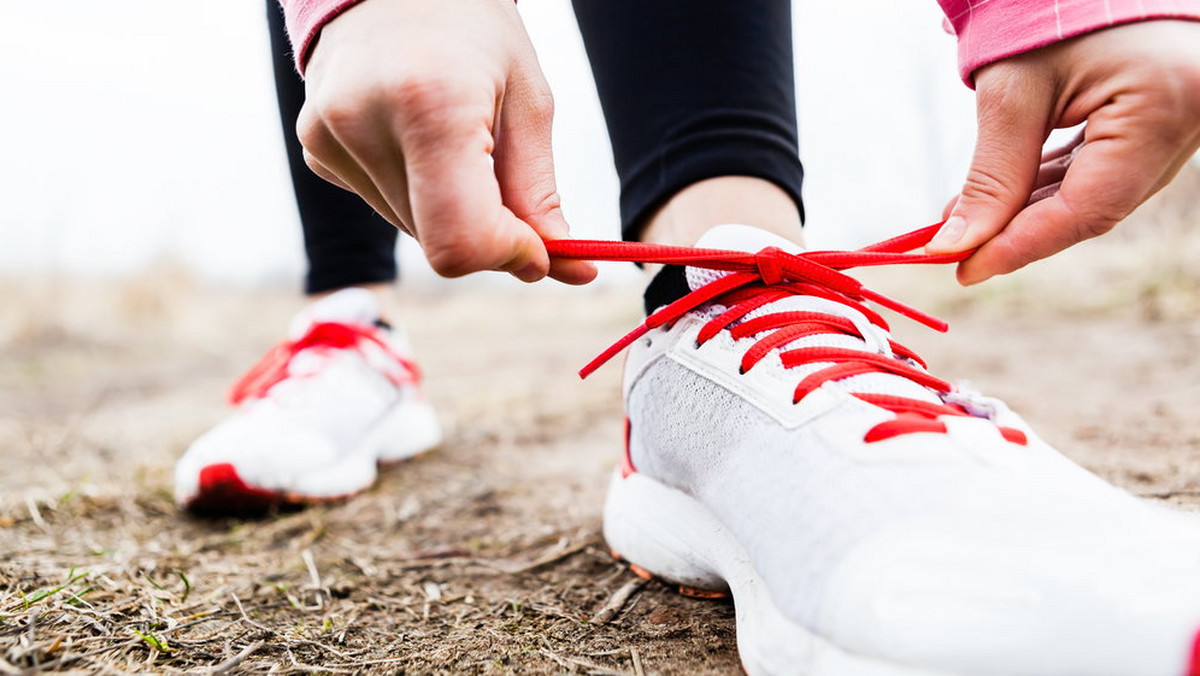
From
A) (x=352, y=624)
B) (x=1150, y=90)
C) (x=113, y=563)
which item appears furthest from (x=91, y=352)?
(x=1150, y=90)

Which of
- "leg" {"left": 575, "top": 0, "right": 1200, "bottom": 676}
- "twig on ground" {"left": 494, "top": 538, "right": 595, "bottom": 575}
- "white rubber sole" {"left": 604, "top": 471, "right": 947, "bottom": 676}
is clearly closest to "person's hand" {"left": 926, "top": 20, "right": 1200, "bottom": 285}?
"leg" {"left": 575, "top": 0, "right": 1200, "bottom": 676}

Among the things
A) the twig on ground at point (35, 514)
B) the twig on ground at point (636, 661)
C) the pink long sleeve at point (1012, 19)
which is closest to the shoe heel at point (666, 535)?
the twig on ground at point (636, 661)

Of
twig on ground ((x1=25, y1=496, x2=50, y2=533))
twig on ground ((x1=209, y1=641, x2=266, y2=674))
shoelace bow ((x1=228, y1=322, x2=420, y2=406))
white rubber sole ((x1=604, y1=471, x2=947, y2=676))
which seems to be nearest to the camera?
white rubber sole ((x1=604, y1=471, x2=947, y2=676))

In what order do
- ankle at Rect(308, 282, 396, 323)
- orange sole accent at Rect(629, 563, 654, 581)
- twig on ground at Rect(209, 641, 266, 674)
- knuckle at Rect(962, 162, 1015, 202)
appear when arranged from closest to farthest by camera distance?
1. twig on ground at Rect(209, 641, 266, 674)
2. knuckle at Rect(962, 162, 1015, 202)
3. orange sole accent at Rect(629, 563, 654, 581)
4. ankle at Rect(308, 282, 396, 323)

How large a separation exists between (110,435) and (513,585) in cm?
166

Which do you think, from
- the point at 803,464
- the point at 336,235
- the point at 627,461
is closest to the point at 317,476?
the point at 336,235

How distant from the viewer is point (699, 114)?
104 cm

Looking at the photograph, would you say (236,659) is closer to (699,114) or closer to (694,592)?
(694,592)

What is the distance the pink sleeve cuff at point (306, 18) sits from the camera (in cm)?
68

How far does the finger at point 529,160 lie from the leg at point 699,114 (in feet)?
0.96

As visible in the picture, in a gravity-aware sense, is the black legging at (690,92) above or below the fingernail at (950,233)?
above

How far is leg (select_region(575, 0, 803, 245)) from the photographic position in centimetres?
101

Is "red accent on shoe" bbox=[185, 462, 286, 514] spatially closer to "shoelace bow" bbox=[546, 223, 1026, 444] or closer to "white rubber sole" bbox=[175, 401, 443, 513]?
"white rubber sole" bbox=[175, 401, 443, 513]

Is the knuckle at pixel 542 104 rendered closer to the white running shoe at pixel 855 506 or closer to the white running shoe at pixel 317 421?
the white running shoe at pixel 855 506
